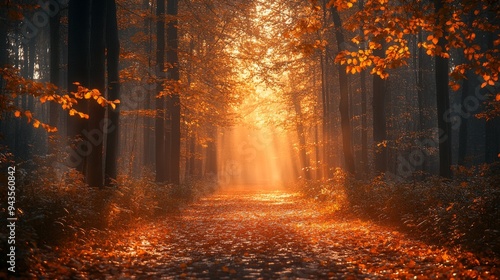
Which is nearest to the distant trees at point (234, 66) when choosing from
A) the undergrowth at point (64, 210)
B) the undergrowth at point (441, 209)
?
the undergrowth at point (64, 210)

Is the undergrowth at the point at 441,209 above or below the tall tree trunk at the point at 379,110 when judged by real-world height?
below

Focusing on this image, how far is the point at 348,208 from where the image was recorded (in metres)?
17.5

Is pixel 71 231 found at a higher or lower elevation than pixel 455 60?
lower

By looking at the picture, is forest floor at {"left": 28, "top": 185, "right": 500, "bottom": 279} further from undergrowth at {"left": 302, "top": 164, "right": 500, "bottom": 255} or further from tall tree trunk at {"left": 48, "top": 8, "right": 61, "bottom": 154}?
tall tree trunk at {"left": 48, "top": 8, "right": 61, "bottom": 154}

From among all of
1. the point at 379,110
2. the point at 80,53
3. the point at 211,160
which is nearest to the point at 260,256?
the point at 80,53

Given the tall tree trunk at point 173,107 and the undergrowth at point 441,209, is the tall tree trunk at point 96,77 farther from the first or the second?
the undergrowth at point 441,209

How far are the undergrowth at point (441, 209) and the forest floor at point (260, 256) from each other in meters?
0.42

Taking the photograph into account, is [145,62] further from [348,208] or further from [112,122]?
[348,208]

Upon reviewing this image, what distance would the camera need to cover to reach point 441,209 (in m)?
10.7

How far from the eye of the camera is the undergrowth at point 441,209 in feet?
29.4

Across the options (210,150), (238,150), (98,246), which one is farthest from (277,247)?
(238,150)

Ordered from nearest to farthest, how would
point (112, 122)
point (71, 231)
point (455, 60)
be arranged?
1. point (71, 231)
2. point (112, 122)
3. point (455, 60)

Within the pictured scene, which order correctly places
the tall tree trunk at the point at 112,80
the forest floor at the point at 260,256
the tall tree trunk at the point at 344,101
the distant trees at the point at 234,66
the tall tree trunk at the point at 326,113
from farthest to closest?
the tall tree trunk at the point at 326,113 → the tall tree trunk at the point at 344,101 → the tall tree trunk at the point at 112,80 → the distant trees at the point at 234,66 → the forest floor at the point at 260,256

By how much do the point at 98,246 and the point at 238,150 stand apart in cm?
8554
